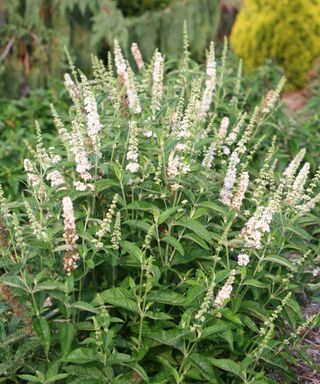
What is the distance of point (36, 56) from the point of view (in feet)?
22.3

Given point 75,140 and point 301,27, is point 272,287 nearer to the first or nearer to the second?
point 75,140

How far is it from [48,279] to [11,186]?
86.6 inches

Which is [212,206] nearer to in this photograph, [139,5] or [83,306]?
[83,306]

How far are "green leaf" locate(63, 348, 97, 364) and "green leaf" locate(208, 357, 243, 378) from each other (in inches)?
17.4

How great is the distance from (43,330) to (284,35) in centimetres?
597

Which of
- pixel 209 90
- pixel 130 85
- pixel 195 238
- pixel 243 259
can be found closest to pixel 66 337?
pixel 195 238

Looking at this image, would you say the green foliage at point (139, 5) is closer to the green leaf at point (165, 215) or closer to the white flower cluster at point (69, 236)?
the green leaf at point (165, 215)

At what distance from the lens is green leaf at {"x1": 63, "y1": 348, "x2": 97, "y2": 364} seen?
227 cm

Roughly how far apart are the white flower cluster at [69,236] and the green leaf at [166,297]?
298 mm

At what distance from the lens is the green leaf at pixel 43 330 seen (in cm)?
228

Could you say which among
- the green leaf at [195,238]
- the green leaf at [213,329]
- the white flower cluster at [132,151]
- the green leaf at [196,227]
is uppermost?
the white flower cluster at [132,151]

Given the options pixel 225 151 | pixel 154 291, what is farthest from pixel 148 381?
pixel 225 151

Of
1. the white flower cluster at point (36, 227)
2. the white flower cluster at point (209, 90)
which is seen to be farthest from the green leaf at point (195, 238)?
the white flower cluster at point (209, 90)

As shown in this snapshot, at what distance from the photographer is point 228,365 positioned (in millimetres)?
2408
